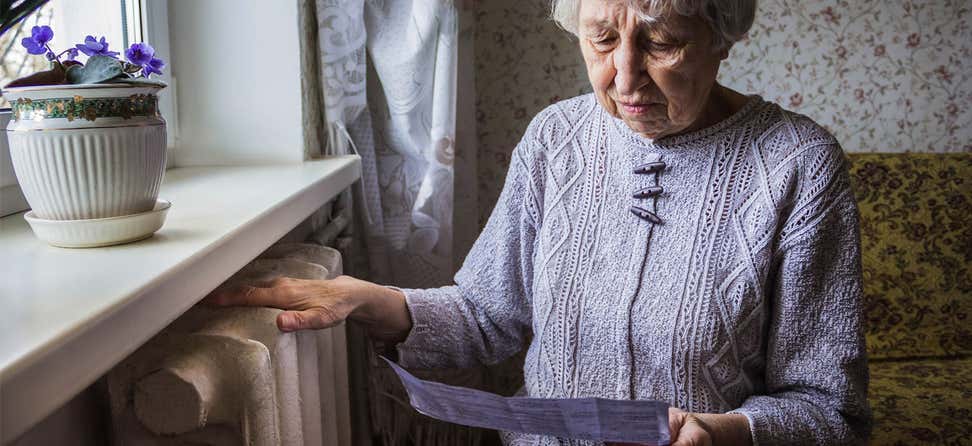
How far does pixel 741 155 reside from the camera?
1067 mm

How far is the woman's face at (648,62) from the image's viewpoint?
3.15 feet

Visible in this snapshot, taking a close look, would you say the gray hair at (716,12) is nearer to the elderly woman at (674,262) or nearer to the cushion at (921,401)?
the elderly woman at (674,262)

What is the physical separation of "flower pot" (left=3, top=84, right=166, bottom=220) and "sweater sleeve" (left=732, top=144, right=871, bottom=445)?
0.76 metres

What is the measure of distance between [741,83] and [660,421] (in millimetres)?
1772

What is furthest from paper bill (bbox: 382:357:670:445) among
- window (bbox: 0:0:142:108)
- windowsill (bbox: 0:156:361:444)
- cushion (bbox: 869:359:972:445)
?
cushion (bbox: 869:359:972:445)

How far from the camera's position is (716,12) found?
0.96 m

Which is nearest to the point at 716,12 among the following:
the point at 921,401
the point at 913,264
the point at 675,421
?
the point at 675,421

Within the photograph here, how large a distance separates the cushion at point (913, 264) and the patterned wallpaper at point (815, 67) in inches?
10.9

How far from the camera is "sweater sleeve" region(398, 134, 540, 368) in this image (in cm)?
118

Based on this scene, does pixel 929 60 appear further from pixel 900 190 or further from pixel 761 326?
pixel 761 326

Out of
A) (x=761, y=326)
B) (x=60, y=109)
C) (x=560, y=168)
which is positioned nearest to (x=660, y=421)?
(x=761, y=326)

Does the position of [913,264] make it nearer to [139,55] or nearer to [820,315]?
[820,315]

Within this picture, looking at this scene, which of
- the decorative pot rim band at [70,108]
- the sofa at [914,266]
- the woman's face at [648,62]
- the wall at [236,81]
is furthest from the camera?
the sofa at [914,266]

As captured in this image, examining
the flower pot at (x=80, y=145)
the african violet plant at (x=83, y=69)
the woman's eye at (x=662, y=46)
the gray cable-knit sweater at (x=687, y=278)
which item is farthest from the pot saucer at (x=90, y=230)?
the woman's eye at (x=662, y=46)
